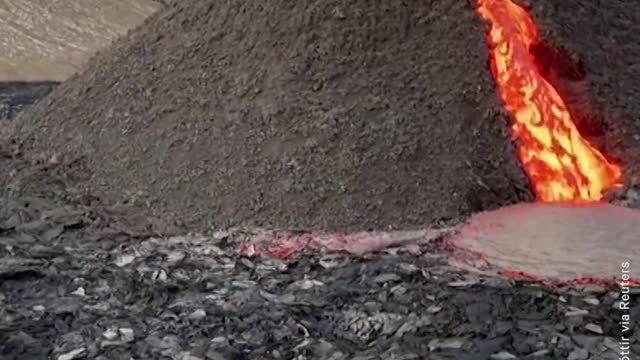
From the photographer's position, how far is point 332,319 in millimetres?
4203

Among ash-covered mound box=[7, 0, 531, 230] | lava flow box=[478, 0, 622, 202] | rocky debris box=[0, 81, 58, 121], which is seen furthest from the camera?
rocky debris box=[0, 81, 58, 121]

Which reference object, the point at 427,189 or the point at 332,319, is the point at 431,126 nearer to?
the point at 427,189

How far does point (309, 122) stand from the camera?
19.4 ft

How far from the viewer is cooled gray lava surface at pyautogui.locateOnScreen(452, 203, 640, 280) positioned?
477 cm

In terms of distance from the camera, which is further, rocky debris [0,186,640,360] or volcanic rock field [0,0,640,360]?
volcanic rock field [0,0,640,360]

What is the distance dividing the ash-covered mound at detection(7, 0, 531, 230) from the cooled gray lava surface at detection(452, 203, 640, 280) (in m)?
0.26

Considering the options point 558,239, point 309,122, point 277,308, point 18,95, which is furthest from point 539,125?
point 18,95

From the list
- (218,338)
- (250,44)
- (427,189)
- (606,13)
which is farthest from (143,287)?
(606,13)

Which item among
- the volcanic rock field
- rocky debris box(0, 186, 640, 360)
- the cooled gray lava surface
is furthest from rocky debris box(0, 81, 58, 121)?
the cooled gray lava surface

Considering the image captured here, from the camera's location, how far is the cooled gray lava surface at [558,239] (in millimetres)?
4773

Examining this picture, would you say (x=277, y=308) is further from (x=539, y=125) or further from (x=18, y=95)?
(x=18, y=95)

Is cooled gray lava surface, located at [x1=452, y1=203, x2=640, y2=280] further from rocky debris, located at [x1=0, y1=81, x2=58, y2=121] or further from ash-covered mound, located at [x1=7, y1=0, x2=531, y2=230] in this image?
rocky debris, located at [x1=0, y1=81, x2=58, y2=121]

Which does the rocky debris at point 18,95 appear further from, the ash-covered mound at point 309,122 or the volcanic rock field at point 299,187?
the ash-covered mound at point 309,122

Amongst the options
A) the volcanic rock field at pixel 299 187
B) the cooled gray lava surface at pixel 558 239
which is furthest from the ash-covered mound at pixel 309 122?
the cooled gray lava surface at pixel 558 239
